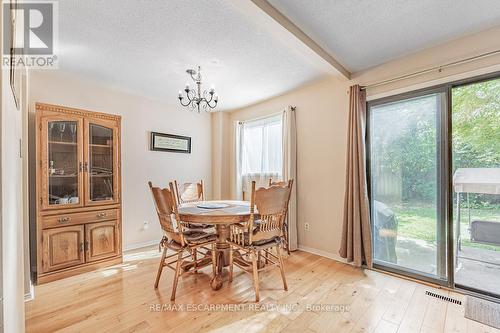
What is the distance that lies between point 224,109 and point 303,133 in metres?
1.71

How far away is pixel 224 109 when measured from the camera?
4355 millimetres

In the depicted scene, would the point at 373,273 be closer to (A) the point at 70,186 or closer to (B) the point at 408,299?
(B) the point at 408,299

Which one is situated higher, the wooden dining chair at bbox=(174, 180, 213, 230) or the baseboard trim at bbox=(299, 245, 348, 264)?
the wooden dining chair at bbox=(174, 180, 213, 230)

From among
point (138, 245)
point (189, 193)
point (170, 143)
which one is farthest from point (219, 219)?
point (170, 143)

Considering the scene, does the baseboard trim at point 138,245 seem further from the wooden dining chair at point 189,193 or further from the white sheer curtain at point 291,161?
the white sheer curtain at point 291,161

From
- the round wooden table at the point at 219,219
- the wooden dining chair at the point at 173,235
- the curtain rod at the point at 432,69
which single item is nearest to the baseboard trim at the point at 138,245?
the wooden dining chair at the point at 173,235

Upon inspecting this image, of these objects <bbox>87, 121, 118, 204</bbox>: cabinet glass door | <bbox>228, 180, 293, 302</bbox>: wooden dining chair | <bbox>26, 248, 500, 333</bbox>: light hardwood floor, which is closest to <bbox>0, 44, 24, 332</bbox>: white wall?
<bbox>26, 248, 500, 333</bbox>: light hardwood floor

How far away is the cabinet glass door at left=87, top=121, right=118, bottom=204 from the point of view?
2.82 metres

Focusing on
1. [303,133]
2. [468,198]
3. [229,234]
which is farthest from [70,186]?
[468,198]

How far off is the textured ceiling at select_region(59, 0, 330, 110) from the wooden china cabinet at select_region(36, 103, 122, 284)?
0.67 m

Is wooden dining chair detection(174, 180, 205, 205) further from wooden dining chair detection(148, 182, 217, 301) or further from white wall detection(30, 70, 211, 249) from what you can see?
wooden dining chair detection(148, 182, 217, 301)

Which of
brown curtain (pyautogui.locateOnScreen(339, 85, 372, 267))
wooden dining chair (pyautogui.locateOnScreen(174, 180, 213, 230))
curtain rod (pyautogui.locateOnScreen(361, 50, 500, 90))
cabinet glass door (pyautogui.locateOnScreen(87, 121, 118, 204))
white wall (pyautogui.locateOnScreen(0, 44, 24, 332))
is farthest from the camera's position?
wooden dining chair (pyautogui.locateOnScreen(174, 180, 213, 230))

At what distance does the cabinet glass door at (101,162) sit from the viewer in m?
2.82

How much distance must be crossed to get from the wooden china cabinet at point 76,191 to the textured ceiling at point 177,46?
0.67m
